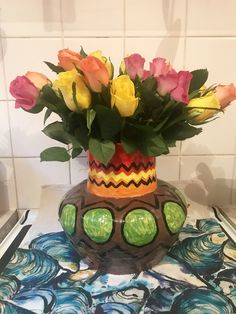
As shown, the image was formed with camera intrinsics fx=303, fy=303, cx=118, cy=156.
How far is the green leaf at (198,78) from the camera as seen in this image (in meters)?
0.51

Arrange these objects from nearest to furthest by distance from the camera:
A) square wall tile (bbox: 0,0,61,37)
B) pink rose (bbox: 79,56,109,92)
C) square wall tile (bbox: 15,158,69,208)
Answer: pink rose (bbox: 79,56,109,92)
square wall tile (bbox: 0,0,61,37)
square wall tile (bbox: 15,158,69,208)

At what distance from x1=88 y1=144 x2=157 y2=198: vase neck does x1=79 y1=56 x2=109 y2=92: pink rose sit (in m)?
0.11

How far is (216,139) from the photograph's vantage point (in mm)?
817

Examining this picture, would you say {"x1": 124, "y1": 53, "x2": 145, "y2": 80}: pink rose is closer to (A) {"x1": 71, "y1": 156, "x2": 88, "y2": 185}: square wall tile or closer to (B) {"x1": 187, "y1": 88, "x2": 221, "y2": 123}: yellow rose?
(B) {"x1": 187, "y1": 88, "x2": 221, "y2": 123}: yellow rose

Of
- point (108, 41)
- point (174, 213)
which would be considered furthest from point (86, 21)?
point (174, 213)

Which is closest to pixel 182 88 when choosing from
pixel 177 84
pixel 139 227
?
pixel 177 84

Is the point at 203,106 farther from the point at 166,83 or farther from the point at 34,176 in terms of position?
the point at 34,176

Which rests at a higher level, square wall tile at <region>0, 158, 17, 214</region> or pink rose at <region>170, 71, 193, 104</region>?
pink rose at <region>170, 71, 193, 104</region>

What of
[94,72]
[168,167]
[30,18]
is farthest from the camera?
[168,167]

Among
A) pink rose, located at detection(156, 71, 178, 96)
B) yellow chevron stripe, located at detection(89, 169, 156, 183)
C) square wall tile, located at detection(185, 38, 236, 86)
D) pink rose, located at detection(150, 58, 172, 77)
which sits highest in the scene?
square wall tile, located at detection(185, 38, 236, 86)

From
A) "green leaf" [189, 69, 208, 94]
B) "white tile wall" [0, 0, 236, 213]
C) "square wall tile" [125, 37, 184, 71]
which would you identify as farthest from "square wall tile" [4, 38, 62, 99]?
"green leaf" [189, 69, 208, 94]

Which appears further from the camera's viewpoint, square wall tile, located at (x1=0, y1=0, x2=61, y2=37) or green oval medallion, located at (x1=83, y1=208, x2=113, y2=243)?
square wall tile, located at (x1=0, y1=0, x2=61, y2=37)

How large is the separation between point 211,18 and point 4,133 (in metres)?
0.60

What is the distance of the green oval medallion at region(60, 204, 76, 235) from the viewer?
508 millimetres
